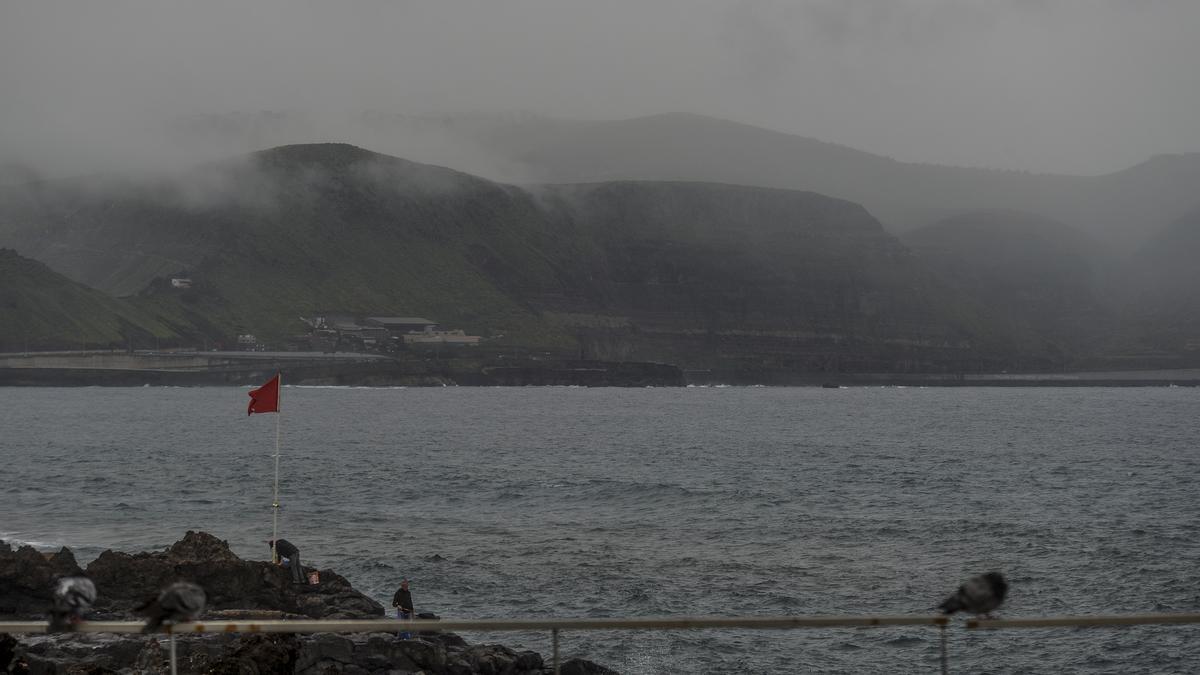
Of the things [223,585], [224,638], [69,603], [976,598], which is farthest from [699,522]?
[69,603]

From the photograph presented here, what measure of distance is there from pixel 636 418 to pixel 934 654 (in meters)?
109

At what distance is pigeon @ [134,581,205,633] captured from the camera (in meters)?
8.90

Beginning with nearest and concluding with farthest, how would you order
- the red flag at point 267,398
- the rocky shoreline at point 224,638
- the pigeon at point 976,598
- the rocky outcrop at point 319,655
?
the pigeon at point 976,598 < the rocky shoreline at point 224,638 < the rocky outcrop at point 319,655 < the red flag at point 267,398

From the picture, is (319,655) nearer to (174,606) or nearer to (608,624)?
(174,606)

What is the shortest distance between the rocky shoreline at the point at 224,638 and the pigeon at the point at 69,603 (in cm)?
Answer: 482

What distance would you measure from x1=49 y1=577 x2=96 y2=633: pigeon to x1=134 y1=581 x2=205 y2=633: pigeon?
701mm

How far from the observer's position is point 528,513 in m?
52.0

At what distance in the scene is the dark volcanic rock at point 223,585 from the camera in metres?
26.8

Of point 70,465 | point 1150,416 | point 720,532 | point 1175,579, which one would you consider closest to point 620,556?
point 720,532

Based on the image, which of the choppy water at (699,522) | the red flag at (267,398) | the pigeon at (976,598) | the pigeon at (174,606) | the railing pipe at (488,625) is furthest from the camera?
the choppy water at (699,522)

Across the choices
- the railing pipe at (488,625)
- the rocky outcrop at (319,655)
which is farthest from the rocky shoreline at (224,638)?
the railing pipe at (488,625)

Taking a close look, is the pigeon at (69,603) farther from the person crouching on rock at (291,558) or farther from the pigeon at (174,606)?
the person crouching on rock at (291,558)

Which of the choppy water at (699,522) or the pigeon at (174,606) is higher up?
the pigeon at (174,606)

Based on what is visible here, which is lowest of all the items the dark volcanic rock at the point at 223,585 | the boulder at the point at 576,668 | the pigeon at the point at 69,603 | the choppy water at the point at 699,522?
the choppy water at the point at 699,522
